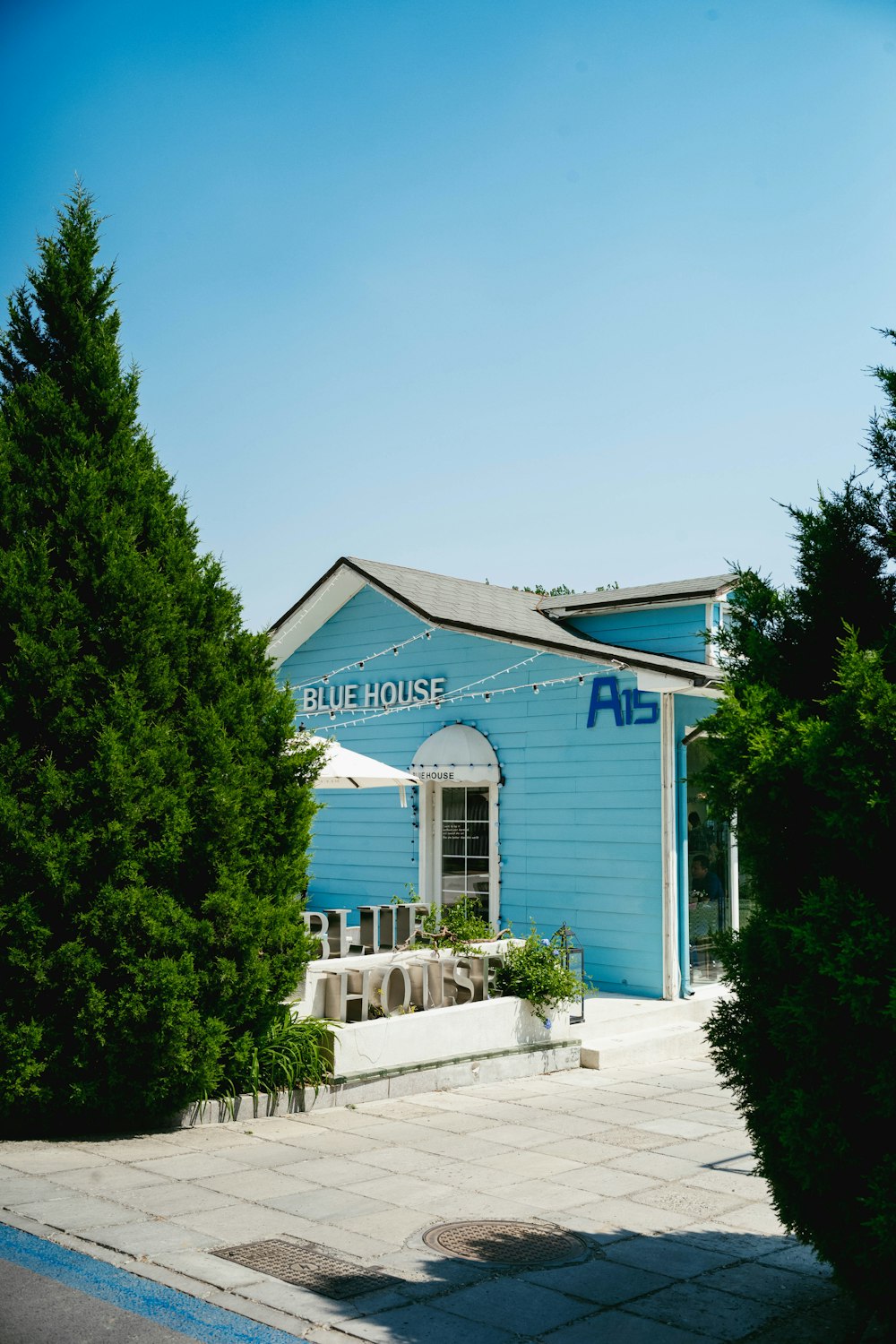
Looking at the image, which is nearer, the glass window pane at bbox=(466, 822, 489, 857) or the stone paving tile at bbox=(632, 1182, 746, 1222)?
the stone paving tile at bbox=(632, 1182, 746, 1222)

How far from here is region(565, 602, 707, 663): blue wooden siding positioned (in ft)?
48.1

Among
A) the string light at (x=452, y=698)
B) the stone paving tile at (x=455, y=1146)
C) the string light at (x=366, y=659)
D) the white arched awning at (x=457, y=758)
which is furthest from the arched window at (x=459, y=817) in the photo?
the stone paving tile at (x=455, y=1146)

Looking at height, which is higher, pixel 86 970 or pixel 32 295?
pixel 32 295

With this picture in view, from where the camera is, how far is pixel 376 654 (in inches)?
652

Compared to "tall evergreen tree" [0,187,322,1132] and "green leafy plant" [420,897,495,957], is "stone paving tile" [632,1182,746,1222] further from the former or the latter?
"green leafy plant" [420,897,495,957]

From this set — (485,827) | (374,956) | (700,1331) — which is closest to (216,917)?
(374,956)

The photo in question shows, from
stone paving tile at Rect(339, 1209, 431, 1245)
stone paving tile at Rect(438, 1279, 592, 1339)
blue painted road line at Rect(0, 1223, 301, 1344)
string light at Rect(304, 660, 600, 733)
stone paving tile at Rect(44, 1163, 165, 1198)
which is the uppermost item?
string light at Rect(304, 660, 600, 733)

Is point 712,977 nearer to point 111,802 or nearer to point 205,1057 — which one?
point 205,1057

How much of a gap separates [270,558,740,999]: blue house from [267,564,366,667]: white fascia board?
35mm

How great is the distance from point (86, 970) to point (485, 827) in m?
8.18

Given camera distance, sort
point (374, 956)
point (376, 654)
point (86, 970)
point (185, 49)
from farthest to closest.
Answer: point (376, 654)
point (374, 956)
point (86, 970)
point (185, 49)

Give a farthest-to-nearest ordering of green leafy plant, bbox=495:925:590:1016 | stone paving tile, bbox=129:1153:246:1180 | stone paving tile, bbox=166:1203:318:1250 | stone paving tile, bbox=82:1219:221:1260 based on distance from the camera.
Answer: green leafy plant, bbox=495:925:590:1016
stone paving tile, bbox=129:1153:246:1180
stone paving tile, bbox=166:1203:318:1250
stone paving tile, bbox=82:1219:221:1260

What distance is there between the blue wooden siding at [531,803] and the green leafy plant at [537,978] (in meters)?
2.57

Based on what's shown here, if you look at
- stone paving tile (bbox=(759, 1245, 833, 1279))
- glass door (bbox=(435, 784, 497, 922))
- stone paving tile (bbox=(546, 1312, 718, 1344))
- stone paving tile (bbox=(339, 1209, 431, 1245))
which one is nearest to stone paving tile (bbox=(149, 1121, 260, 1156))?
stone paving tile (bbox=(339, 1209, 431, 1245))
